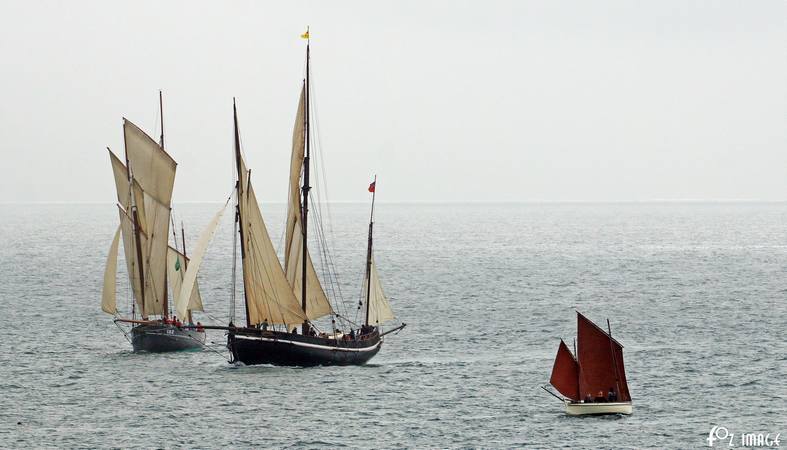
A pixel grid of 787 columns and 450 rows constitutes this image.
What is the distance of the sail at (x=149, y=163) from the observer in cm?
7975

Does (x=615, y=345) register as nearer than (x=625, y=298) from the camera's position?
Yes

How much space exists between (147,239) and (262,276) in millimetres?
14440

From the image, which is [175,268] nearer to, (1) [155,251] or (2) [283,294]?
(1) [155,251]

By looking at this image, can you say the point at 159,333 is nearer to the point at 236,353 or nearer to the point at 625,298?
the point at 236,353

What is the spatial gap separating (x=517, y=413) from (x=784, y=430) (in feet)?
44.2

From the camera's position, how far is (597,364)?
195 feet

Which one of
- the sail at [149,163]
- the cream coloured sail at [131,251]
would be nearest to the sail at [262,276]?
the sail at [149,163]

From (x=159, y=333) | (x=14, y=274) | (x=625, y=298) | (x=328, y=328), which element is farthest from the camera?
(x=14, y=274)

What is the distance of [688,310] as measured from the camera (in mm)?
107812

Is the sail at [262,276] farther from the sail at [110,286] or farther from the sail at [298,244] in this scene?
the sail at [110,286]

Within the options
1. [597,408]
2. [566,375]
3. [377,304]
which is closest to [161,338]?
[377,304]

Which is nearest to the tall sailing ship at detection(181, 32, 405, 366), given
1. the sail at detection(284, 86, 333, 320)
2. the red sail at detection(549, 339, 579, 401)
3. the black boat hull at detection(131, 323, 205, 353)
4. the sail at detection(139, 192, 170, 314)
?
the sail at detection(284, 86, 333, 320)

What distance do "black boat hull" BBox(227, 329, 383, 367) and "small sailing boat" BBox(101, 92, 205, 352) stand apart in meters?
9.37

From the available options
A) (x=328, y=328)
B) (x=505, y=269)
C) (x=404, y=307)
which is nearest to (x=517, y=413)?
(x=328, y=328)
